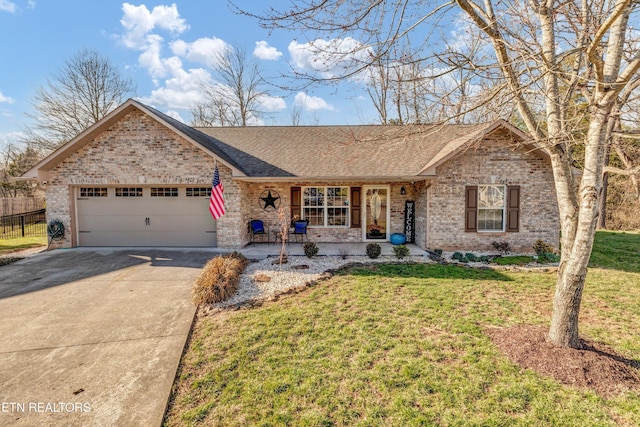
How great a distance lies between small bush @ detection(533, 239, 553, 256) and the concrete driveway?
1044 centimetres

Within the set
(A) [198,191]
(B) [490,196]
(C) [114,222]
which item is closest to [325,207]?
(A) [198,191]

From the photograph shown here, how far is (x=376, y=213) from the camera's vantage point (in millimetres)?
12055

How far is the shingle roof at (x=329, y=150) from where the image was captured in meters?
10.7

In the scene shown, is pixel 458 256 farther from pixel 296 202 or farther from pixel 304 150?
pixel 304 150

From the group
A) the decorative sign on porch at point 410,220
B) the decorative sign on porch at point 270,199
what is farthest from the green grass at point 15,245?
the decorative sign on porch at point 410,220

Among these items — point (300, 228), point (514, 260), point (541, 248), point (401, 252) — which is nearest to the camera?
point (514, 260)

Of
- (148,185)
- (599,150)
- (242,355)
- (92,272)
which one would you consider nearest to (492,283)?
(599,150)

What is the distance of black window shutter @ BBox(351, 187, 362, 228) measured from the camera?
11867 mm

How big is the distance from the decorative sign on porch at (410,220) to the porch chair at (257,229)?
566 centimetres

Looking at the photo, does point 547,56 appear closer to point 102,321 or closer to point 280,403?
point 280,403

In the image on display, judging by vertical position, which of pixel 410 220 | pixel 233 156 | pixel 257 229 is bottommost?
pixel 257 229

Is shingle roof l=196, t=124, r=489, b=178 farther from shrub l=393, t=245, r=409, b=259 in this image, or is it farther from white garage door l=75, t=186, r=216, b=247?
shrub l=393, t=245, r=409, b=259

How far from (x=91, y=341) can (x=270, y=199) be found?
8.13m

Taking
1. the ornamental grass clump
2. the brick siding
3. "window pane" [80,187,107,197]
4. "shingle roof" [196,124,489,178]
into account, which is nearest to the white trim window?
"shingle roof" [196,124,489,178]
